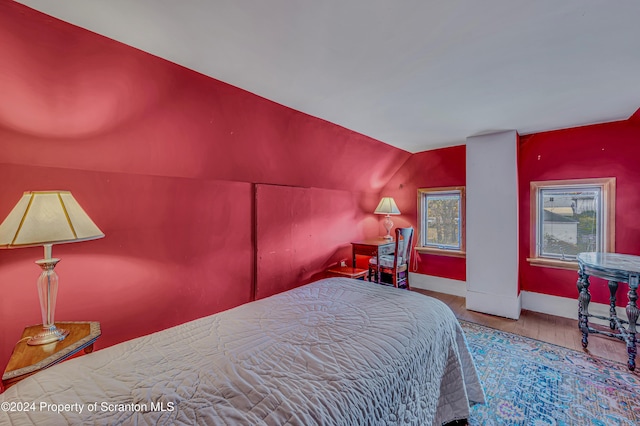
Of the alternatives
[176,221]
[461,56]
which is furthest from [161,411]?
[461,56]

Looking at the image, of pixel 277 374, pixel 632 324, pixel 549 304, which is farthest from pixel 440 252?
pixel 277 374

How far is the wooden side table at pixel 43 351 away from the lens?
3.45ft

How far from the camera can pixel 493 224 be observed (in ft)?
10.3

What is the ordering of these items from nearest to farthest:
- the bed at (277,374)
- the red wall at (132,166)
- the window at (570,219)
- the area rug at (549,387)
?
1. the bed at (277,374)
2. the red wall at (132,166)
3. the area rug at (549,387)
4. the window at (570,219)

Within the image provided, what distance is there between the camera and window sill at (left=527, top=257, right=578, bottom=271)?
2993mm

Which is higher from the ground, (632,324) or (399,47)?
(399,47)

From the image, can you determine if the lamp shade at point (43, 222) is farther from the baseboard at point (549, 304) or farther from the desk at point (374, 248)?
the baseboard at point (549, 304)

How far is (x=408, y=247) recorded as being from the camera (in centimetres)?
359

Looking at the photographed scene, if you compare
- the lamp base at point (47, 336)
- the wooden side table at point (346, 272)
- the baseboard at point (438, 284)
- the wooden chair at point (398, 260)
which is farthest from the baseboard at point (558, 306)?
the lamp base at point (47, 336)

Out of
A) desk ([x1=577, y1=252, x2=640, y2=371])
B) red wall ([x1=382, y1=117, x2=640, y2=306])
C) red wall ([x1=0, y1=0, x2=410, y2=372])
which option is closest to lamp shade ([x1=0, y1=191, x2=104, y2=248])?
red wall ([x1=0, y1=0, x2=410, y2=372])

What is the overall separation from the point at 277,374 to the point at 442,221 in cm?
371

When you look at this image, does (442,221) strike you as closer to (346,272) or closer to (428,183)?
(428,183)

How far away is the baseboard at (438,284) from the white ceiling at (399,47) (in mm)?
2479

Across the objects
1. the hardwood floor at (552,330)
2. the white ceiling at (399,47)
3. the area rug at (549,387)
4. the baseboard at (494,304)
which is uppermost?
the white ceiling at (399,47)
